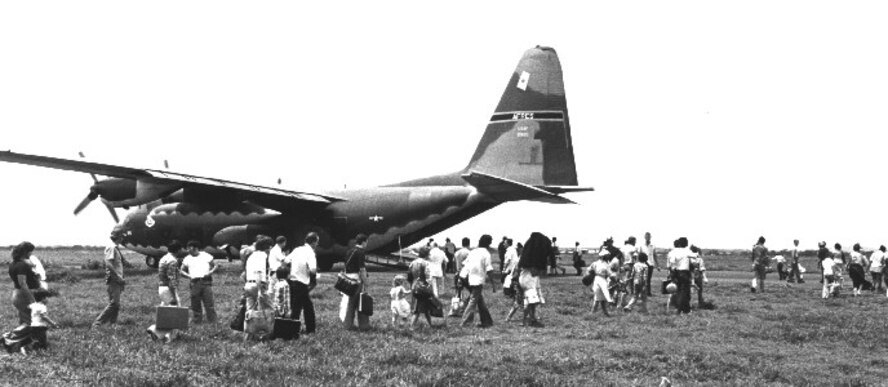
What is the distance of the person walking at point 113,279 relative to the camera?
14383 millimetres

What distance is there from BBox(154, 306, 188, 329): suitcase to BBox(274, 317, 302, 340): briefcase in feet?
4.69

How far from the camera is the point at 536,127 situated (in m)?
27.5

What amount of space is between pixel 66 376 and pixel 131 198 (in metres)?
21.5

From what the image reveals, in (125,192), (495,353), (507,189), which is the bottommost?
(495,353)

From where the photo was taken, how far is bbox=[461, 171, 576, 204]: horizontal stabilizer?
25438mm

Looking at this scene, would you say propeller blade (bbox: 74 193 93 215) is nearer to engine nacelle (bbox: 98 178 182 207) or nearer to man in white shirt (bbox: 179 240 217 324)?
engine nacelle (bbox: 98 178 182 207)

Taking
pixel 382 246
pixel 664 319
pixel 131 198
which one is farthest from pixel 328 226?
pixel 664 319

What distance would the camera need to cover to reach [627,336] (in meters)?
13.9

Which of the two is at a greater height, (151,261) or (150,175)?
(150,175)

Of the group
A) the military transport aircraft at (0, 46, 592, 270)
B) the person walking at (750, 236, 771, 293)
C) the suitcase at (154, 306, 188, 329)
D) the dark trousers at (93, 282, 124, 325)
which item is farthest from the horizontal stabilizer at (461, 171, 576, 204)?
the suitcase at (154, 306, 188, 329)

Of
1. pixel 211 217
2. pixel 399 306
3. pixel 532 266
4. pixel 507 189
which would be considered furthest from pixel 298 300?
pixel 211 217

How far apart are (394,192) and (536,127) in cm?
632

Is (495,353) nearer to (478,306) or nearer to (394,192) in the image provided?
(478,306)

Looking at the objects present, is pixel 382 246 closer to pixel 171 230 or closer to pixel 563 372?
pixel 171 230
